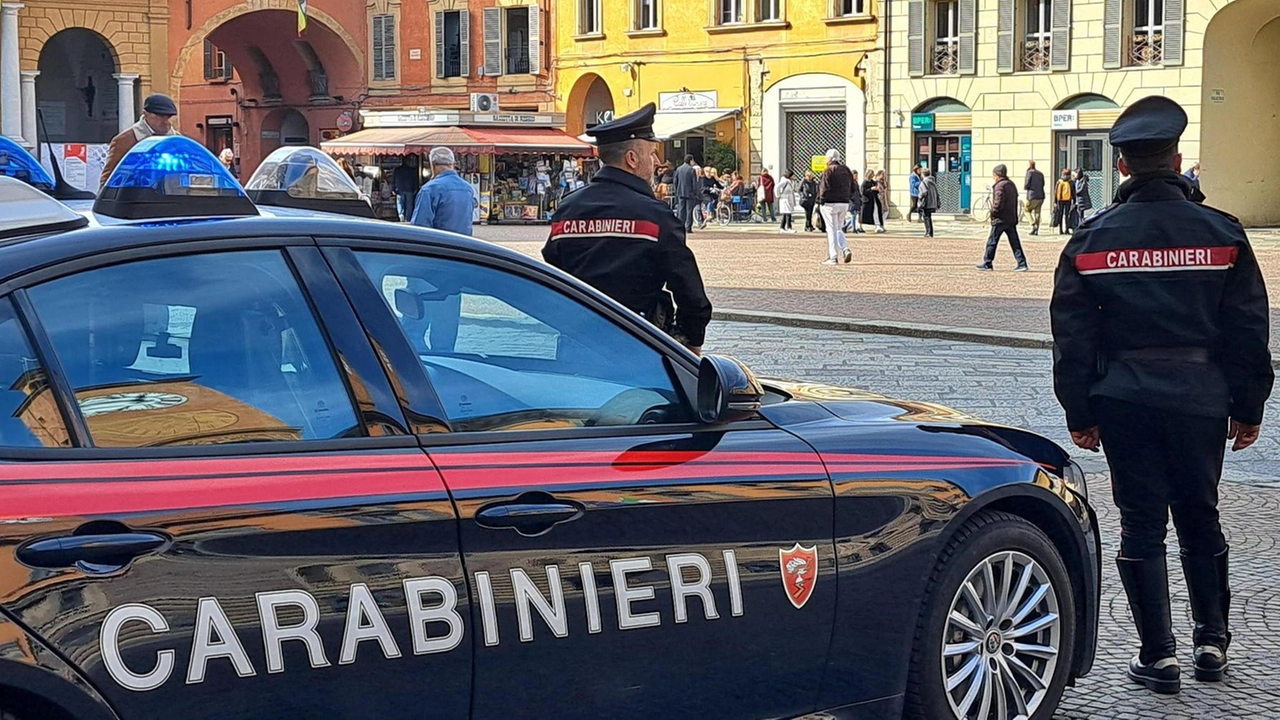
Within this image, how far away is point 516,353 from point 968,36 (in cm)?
4023

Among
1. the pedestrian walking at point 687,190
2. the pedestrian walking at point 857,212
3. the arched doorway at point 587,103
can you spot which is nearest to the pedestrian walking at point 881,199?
the pedestrian walking at point 857,212

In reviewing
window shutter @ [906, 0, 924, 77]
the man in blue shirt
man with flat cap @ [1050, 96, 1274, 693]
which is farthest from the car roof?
window shutter @ [906, 0, 924, 77]

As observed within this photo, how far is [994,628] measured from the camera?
4.36 m

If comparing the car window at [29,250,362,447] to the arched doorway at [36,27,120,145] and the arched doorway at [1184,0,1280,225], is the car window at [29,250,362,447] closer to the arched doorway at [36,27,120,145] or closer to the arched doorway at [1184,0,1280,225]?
the arched doorway at [1184,0,1280,225]

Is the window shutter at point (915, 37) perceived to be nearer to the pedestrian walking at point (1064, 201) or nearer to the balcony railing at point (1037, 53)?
the balcony railing at point (1037, 53)

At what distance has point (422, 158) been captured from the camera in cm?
4616

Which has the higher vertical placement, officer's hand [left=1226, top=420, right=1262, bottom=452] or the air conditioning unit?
the air conditioning unit

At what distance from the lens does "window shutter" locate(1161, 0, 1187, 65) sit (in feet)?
127

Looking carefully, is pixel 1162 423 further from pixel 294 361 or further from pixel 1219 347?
pixel 294 361

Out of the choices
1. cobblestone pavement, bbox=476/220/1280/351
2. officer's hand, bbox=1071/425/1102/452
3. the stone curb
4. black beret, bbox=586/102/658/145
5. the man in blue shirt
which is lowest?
the stone curb

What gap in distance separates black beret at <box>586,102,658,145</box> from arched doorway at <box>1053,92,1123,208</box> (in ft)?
112

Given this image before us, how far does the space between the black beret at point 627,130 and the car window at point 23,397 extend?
160 inches

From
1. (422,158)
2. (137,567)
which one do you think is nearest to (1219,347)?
(137,567)

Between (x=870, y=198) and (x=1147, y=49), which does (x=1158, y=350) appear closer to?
(x=870, y=198)
